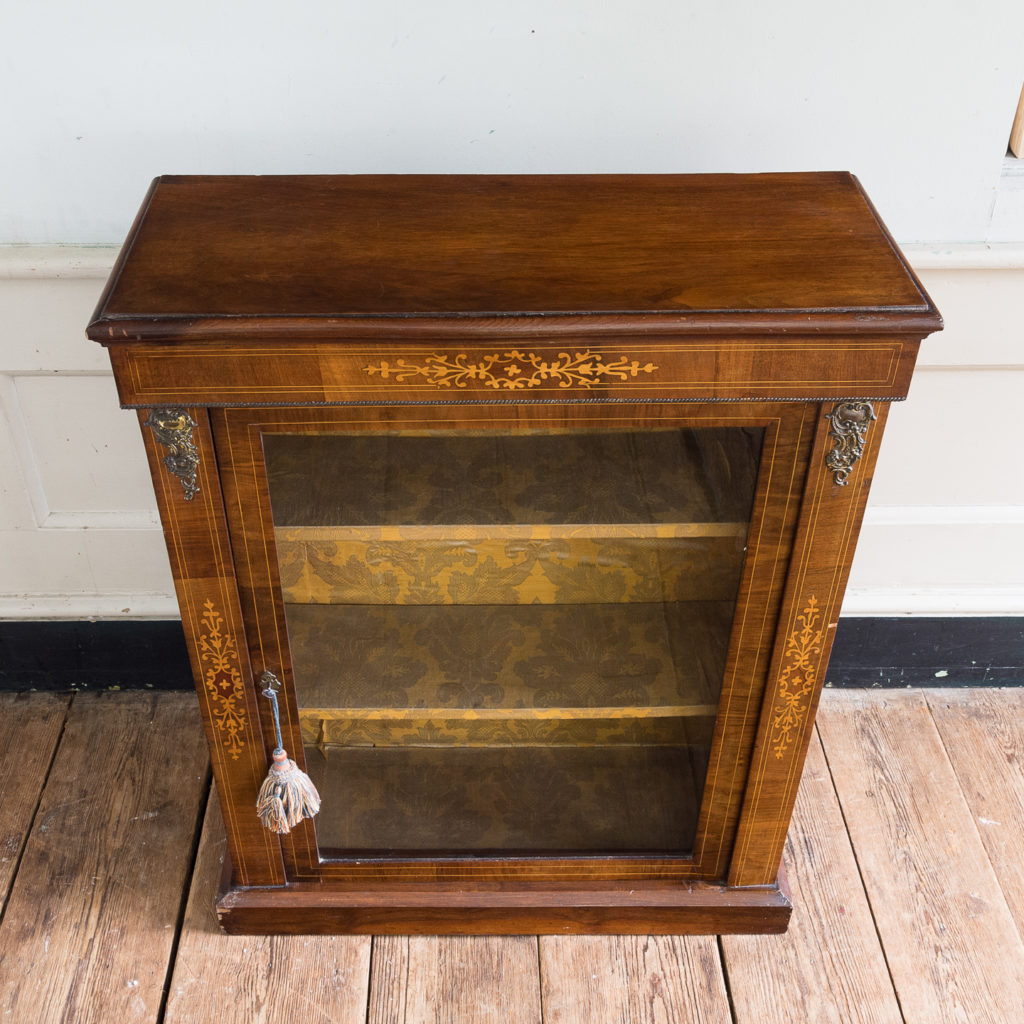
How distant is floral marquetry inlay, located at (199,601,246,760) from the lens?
1004 millimetres

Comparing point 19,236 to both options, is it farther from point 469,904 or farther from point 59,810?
point 469,904

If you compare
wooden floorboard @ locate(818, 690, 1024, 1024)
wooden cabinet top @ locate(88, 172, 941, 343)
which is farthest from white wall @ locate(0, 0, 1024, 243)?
wooden floorboard @ locate(818, 690, 1024, 1024)

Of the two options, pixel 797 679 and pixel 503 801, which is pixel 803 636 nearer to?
pixel 797 679

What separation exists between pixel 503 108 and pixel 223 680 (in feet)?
2.12

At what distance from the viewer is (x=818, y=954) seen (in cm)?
124

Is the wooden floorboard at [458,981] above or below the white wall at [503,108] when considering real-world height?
below

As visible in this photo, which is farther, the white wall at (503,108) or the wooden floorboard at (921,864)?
the wooden floorboard at (921,864)

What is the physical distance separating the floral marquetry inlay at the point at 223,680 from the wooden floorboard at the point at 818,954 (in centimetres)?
62

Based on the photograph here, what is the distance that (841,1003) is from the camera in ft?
3.93

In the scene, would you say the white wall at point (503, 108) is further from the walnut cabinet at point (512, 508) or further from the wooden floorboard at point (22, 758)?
the wooden floorboard at point (22, 758)

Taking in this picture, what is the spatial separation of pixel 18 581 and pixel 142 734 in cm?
27

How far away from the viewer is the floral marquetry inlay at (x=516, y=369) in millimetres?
838

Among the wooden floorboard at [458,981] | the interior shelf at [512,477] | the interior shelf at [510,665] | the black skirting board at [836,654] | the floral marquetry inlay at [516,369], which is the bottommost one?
the wooden floorboard at [458,981]

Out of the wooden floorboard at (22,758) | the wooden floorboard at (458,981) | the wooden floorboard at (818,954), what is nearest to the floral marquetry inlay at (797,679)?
the wooden floorboard at (818,954)
